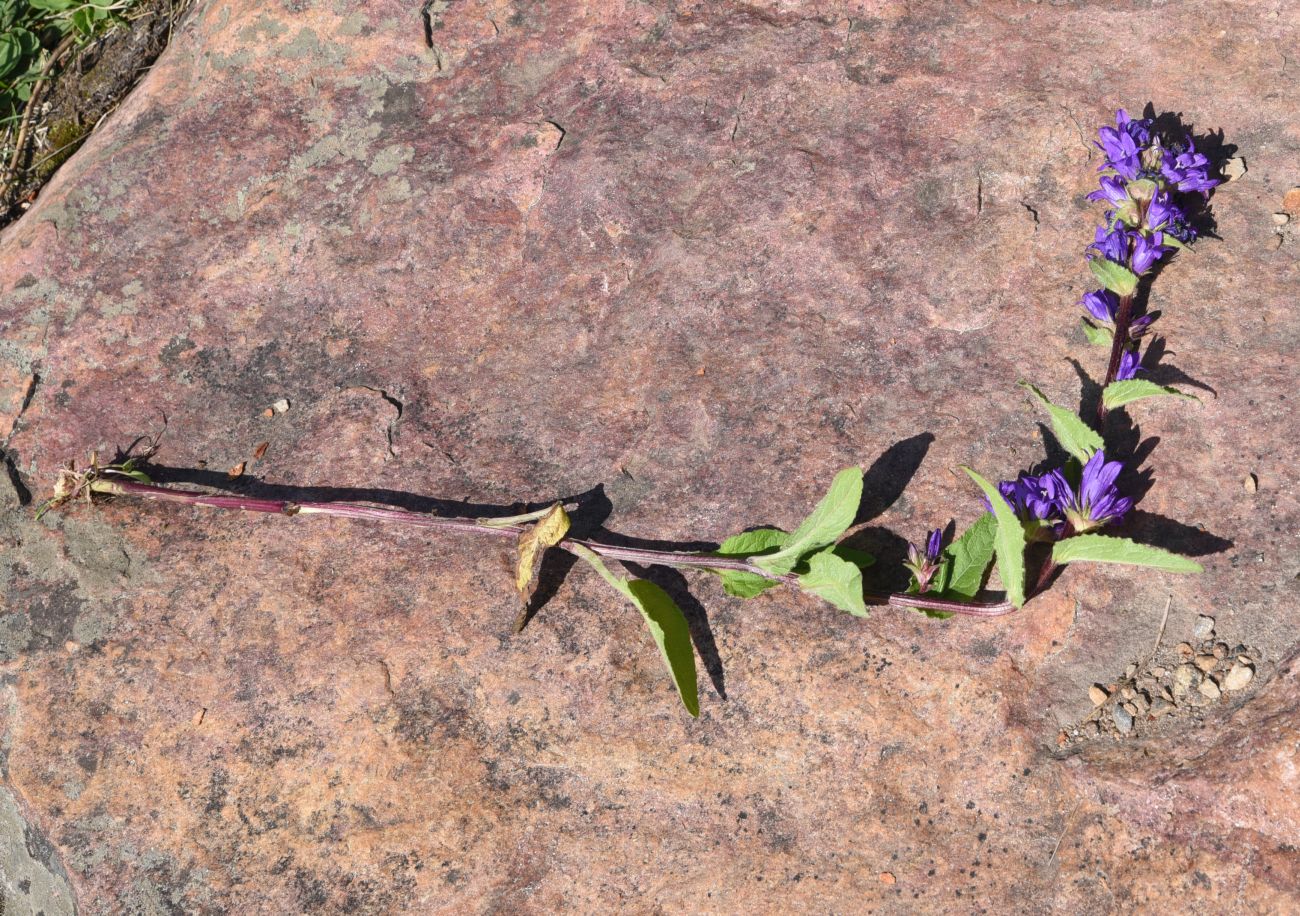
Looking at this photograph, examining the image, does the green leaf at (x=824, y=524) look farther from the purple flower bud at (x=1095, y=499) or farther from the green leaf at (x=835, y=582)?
the purple flower bud at (x=1095, y=499)

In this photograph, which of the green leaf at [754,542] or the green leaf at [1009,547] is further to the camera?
the green leaf at [754,542]

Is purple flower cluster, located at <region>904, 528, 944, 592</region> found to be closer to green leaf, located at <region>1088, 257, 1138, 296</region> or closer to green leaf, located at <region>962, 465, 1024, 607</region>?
green leaf, located at <region>962, 465, 1024, 607</region>

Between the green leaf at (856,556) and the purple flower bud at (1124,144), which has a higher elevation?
the purple flower bud at (1124,144)

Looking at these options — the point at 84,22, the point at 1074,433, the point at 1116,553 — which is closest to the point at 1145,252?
the point at 1074,433

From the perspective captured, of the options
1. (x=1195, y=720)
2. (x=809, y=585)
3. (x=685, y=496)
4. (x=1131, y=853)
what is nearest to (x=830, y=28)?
(x=685, y=496)

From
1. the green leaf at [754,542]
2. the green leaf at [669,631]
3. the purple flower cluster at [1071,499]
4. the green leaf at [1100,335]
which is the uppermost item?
the green leaf at [1100,335]

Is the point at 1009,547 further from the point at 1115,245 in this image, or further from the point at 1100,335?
the point at 1115,245

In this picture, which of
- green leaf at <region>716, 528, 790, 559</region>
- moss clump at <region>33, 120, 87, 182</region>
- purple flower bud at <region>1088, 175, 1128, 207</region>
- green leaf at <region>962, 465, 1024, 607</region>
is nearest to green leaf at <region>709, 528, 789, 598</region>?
green leaf at <region>716, 528, 790, 559</region>

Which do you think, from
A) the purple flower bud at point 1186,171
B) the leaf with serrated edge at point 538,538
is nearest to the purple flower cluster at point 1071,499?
the purple flower bud at point 1186,171

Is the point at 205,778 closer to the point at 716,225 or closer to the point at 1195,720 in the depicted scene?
the point at 716,225
